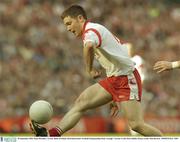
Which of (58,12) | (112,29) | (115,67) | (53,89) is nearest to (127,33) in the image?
(112,29)

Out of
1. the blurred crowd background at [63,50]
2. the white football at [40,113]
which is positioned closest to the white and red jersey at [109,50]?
the white football at [40,113]

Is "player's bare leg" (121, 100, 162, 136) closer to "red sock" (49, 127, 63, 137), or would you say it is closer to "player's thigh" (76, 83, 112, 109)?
"player's thigh" (76, 83, 112, 109)

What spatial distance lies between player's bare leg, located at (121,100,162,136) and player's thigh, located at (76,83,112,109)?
0.32m

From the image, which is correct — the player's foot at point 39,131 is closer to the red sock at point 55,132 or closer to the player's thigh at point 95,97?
the red sock at point 55,132

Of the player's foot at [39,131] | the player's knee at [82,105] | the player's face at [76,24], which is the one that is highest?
the player's face at [76,24]

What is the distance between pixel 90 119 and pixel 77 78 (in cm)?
199

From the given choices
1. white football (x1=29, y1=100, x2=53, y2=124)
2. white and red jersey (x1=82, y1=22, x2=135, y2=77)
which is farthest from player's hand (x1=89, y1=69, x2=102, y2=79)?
white football (x1=29, y1=100, x2=53, y2=124)

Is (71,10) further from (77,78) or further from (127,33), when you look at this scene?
(127,33)

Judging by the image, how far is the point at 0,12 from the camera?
2642 centimetres

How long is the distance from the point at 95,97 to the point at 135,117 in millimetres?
694

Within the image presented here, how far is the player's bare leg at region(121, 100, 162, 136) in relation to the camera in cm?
1099

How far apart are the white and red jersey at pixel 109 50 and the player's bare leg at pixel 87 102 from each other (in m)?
0.28

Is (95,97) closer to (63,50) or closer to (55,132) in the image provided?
(55,132)

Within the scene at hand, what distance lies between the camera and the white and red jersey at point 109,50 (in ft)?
35.2
